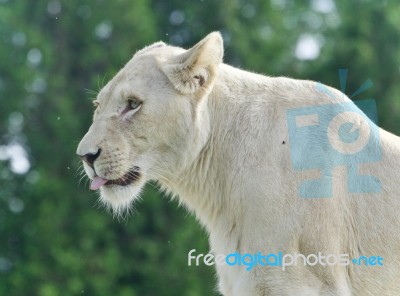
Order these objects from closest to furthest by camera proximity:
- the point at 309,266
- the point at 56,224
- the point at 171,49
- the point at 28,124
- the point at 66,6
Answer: the point at 309,266
the point at 171,49
the point at 56,224
the point at 28,124
the point at 66,6

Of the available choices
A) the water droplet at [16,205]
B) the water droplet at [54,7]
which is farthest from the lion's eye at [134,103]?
the water droplet at [54,7]

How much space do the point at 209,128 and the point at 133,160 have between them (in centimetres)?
58

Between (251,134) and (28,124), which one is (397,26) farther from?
(251,134)

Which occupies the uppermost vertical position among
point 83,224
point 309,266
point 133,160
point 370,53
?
point 133,160

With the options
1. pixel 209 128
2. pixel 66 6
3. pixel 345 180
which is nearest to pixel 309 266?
pixel 345 180

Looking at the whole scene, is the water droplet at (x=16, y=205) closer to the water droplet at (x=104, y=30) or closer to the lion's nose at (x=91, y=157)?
the water droplet at (x=104, y=30)

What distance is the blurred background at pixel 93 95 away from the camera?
2184 cm

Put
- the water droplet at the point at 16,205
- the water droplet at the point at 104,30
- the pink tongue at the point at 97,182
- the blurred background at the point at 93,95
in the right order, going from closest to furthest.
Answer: the pink tongue at the point at 97,182 < the blurred background at the point at 93,95 < the water droplet at the point at 16,205 < the water droplet at the point at 104,30

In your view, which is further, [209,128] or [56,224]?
[56,224]

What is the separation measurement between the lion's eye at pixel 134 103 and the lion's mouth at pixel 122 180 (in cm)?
42

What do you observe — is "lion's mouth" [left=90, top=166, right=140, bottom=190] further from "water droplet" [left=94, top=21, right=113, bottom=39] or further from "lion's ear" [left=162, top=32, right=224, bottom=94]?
"water droplet" [left=94, top=21, right=113, bottom=39]

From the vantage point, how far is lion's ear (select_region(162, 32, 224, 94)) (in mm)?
6641

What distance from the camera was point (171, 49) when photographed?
281 inches

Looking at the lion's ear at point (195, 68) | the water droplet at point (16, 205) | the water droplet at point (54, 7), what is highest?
the lion's ear at point (195, 68)
